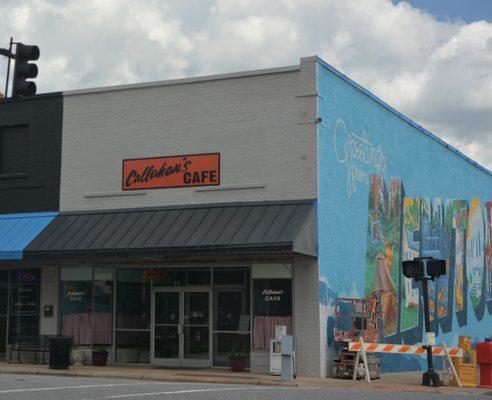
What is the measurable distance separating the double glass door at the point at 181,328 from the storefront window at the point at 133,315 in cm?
34

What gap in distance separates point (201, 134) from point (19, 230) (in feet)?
20.3

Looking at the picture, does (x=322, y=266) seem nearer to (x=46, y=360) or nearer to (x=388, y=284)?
(x=388, y=284)

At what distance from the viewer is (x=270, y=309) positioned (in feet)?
→ 72.2

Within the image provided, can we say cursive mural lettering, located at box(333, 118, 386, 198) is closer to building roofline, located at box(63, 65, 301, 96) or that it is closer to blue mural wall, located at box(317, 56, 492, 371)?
blue mural wall, located at box(317, 56, 492, 371)

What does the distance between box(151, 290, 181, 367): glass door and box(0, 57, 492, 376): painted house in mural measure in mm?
40

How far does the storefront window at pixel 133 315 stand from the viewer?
2400 centimetres

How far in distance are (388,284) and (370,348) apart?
22.0ft

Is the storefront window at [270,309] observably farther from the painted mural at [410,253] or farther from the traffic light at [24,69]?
the traffic light at [24,69]

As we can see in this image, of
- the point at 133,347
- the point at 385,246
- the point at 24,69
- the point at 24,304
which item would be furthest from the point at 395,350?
the point at 24,69

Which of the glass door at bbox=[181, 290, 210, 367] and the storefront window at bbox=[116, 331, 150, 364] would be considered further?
the storefront window at bbox=[116, 331, 150, 364]

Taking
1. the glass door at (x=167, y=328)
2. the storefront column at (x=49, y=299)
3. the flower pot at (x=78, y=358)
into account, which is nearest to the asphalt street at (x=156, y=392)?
the glass door at (x=167, y=328)

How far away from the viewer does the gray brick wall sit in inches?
880

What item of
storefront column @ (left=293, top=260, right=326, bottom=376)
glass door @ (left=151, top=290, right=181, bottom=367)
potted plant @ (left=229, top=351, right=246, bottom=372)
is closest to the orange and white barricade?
storefront column @ (left=293, top=260, right=326, bottom=376)

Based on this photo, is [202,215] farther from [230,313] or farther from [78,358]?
[78,358]
